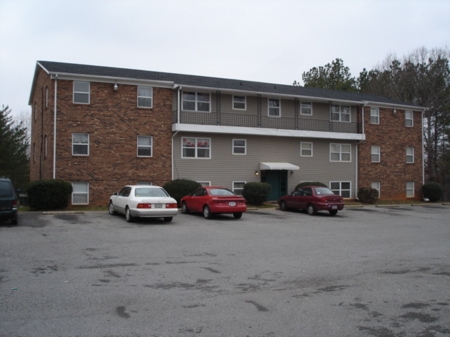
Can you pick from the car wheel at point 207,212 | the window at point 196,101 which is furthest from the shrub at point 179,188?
the window at point 196,101

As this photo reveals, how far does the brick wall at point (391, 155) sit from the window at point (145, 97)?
1593 centimetres

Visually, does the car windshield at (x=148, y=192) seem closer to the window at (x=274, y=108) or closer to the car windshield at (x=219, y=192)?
the car windshield at (x=219, y=192)

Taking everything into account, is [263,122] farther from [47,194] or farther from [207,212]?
[47,194]

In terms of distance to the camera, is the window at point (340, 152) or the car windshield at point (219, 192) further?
the window at point (340, 152)

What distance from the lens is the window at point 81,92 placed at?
80.1 ft

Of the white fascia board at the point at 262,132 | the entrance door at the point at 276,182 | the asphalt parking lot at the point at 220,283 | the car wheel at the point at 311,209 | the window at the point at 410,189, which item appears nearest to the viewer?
the asphalt parking lot at the point at 220,283

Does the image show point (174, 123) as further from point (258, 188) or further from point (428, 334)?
point (428, 334)

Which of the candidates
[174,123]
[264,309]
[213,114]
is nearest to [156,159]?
[174,123]

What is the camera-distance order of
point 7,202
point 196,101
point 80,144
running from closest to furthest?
point 7,202 → point 80,144 → point 196,101

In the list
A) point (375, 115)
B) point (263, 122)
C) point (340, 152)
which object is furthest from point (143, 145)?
point (375, 115)

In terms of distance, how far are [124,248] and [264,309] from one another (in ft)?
20.1

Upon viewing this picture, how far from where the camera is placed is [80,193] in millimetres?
24188

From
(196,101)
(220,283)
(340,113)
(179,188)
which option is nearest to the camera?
(220,283)

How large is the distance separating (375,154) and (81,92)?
2135 centimetres
